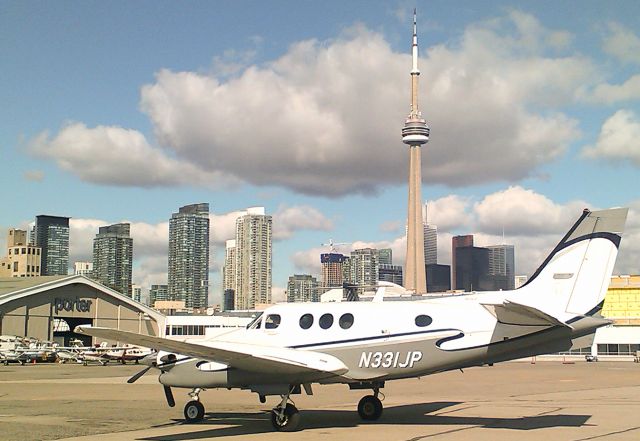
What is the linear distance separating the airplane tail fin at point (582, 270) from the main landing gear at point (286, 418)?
6572mm

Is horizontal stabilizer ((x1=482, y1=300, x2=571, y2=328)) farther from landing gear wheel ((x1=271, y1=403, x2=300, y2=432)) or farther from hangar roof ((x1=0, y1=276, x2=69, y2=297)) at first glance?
hangar roof ((x1=0, y1=276, x2=69, y2=297))

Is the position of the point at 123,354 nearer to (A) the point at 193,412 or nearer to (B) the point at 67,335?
(B) the point at 67,335

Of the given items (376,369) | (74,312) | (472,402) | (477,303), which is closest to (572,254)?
(477,303)

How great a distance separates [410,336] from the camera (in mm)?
18078

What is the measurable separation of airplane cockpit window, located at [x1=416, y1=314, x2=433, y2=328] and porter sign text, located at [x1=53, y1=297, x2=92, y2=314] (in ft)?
203

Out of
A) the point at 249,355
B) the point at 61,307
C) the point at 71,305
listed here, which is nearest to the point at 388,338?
the point at 249,355

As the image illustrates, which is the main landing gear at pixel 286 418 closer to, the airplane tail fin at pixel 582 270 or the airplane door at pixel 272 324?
the airplane door at pixel 272 324

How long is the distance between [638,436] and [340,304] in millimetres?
7848

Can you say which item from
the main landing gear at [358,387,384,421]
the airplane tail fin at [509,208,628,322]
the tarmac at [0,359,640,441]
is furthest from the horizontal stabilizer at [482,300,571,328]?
the main landing gear at [358,387,384,421]

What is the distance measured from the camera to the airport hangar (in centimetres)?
6894

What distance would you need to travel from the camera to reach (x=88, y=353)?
6231cm

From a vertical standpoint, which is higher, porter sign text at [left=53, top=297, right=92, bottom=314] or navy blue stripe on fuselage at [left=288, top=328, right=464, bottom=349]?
porter sign text at [left=53, top=297, right=92, bottom=314]

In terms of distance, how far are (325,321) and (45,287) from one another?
58.9 metres

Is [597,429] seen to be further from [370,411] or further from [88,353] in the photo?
[88,353]
